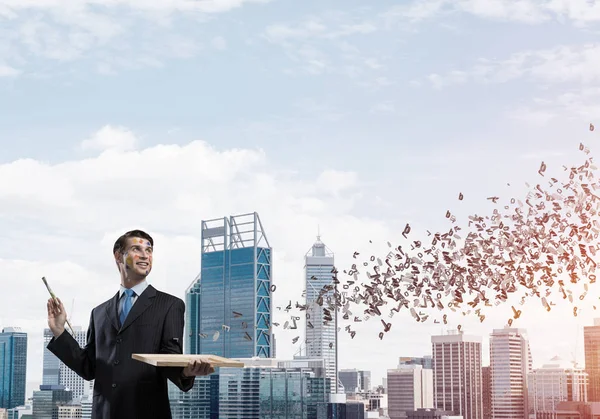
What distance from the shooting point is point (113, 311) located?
171 inches

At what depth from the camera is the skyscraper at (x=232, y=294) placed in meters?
116

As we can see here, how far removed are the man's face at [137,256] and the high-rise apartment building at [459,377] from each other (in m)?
93.0

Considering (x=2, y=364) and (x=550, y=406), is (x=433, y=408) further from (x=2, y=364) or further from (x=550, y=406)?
(x=2, y=364)

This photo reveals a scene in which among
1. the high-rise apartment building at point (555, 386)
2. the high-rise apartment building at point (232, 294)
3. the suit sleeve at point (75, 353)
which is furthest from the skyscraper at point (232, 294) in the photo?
the suit sleeve at point (75, 353)

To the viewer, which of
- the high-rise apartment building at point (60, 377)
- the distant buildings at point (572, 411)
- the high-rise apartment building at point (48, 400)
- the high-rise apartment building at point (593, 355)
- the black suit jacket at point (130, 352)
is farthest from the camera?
the high-rise apartment building at point (60, 377)

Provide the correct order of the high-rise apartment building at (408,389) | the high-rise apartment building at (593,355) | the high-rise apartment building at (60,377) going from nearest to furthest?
the high-rise apartment building at (593,355), the high-rise apartment building at (408,389), the high-rise apartment building at (60,377)

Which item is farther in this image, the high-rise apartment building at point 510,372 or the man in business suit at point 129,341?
the high-rise apartment building at point 510,372

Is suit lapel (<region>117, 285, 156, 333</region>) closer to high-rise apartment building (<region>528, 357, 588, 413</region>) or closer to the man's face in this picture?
the man's face

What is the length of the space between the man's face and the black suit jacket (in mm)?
119

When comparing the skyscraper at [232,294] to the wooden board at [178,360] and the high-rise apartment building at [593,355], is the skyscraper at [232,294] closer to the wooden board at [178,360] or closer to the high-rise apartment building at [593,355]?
the high-rise apartment building at [593,355]

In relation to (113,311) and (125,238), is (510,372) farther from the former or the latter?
(125,238)

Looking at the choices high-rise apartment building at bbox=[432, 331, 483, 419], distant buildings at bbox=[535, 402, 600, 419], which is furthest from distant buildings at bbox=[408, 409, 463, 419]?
distant buildings at bbox=[535, 402, 600, 419]

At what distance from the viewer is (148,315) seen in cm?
429

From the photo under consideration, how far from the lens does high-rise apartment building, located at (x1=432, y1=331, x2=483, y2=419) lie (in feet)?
317
